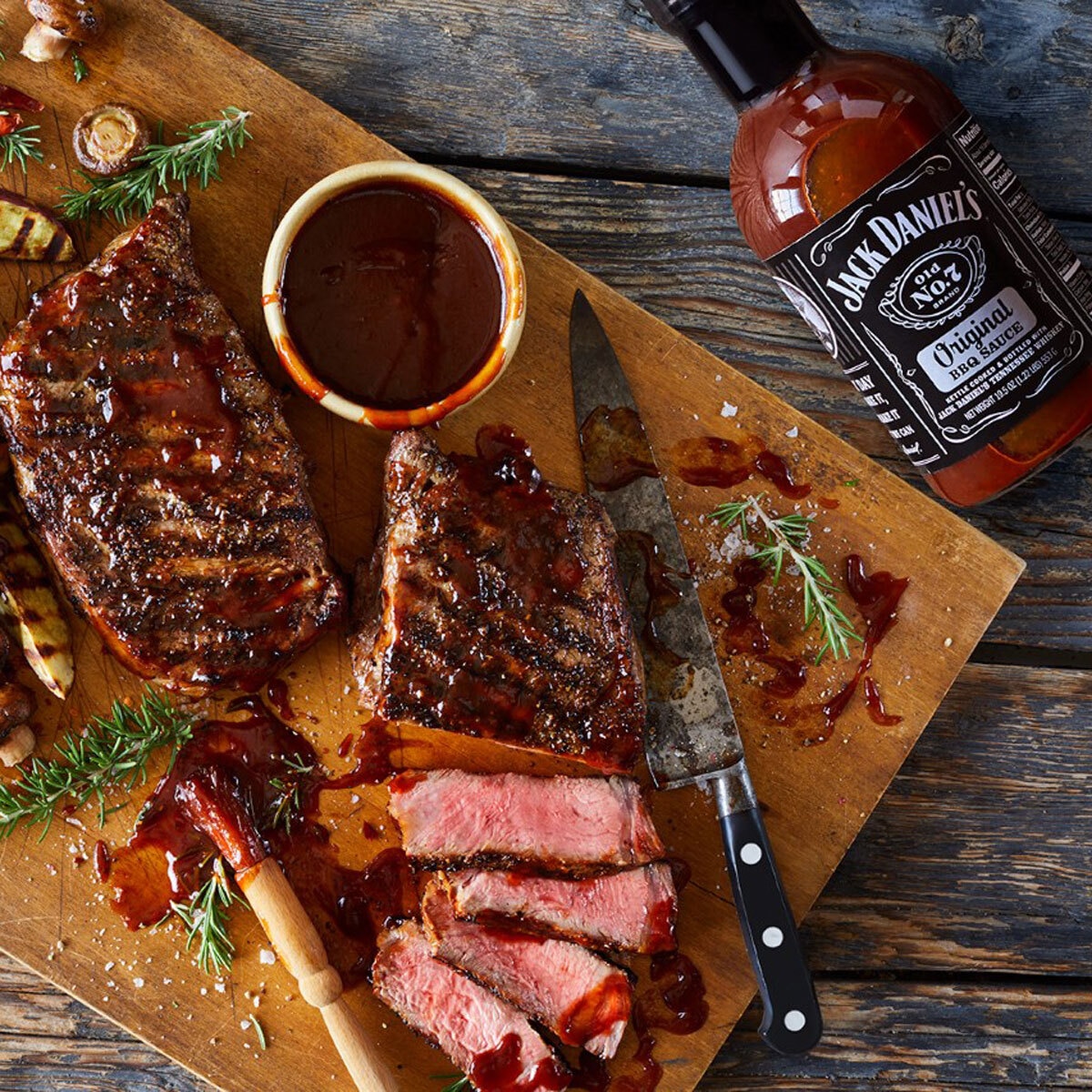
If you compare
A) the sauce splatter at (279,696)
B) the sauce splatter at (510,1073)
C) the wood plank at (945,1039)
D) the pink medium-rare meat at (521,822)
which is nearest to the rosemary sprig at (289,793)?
the sauce splatter at (279,696)

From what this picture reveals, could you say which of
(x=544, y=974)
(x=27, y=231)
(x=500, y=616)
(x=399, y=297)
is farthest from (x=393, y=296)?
(x=544, y=974)

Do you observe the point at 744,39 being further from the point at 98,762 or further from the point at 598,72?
the point at 98,762

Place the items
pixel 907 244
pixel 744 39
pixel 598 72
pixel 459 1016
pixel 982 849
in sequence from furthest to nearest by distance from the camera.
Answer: pixel 982 849, pixel 598 72, pixel 459 1016, pixel 907 244, pixel 744 39

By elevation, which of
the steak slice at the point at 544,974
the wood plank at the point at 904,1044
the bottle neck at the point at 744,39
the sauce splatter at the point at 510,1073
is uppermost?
the bottle neck at the point at 744,39

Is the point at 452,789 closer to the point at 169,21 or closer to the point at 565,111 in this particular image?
the point at 565,111

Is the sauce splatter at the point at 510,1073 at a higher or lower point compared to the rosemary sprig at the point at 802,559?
lower

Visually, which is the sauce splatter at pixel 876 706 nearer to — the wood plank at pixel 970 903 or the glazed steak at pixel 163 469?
the wood plank at pixel 970 903

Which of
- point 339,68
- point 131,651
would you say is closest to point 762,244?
point 339,68
